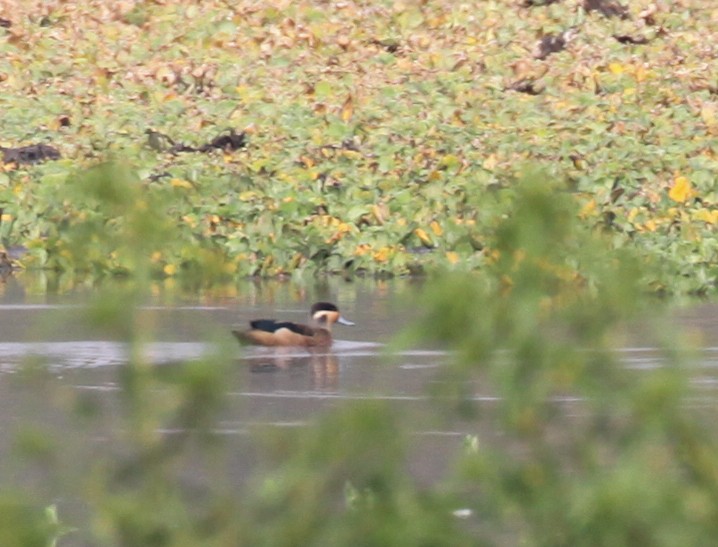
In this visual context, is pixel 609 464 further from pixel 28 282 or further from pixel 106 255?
pixel 28 282

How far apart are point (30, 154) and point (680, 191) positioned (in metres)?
5.42

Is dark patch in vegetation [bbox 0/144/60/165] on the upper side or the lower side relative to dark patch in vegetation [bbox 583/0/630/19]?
lower

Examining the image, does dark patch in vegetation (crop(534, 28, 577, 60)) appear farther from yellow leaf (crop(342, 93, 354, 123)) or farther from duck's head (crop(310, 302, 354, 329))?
duck's head (crop(310, 302, 354, 329))

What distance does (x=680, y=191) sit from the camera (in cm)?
1591

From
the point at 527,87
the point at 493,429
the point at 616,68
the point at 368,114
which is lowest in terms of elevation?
the point at 493,429

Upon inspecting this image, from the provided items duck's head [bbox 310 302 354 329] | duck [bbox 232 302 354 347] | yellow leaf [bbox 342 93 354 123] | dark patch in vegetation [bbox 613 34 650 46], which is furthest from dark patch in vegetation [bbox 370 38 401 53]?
duck [bbox 232 302 354 347]

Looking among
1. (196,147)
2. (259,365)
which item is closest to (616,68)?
(196,147)

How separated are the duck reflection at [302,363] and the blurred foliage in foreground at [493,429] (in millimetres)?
6846

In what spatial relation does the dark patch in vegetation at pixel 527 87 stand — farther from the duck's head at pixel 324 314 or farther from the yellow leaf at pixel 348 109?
the duck's head at pixel 324 314

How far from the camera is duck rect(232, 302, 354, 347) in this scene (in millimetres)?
11023

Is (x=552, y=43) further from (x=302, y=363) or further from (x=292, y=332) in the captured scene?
(x=302, y=363)

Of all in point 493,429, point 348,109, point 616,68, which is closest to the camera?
point 493,429

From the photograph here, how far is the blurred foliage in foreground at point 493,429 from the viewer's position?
3002 millimetres

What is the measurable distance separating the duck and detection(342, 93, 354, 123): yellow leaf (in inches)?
271
